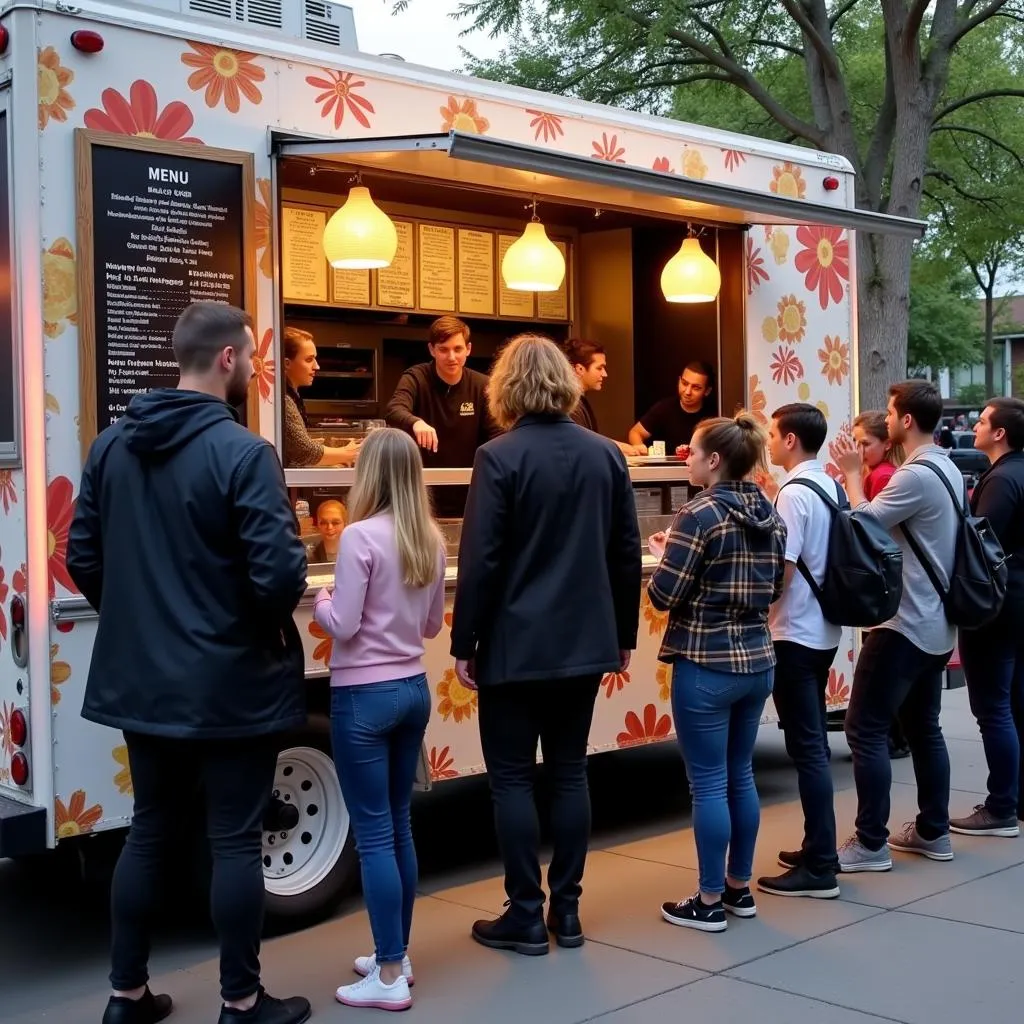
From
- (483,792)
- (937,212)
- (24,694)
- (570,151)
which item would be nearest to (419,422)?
(570,151)

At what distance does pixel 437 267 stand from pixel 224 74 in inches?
153

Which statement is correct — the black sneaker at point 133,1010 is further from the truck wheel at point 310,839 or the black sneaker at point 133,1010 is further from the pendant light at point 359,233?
the pendant light at point 359,233

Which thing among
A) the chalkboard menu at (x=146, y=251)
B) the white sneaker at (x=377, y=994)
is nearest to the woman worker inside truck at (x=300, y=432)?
the chalkboard menu at (x=146, y=251)

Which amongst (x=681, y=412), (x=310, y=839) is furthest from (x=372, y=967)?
(x=681, y=412)

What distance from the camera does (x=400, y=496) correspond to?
4.35 metres

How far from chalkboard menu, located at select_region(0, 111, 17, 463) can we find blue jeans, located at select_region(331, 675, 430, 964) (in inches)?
55.0

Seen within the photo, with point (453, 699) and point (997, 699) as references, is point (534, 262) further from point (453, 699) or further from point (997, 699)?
point (997, 699)

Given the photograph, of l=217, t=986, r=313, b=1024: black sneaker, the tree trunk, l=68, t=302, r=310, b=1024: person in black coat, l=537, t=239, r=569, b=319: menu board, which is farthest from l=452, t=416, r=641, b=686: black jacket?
the tree trunk

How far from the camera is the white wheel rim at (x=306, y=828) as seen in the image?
17.0 feet

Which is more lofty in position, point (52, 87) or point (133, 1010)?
point (52, 87)

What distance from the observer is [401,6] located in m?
16.8

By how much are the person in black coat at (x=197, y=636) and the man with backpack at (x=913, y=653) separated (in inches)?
106

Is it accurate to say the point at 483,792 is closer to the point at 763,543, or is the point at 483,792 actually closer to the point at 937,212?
the point at 763,543

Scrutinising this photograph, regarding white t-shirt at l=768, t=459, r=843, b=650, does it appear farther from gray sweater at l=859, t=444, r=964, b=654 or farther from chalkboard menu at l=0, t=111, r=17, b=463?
chalkboard menu at l=0, t=111, r=17, b=463
